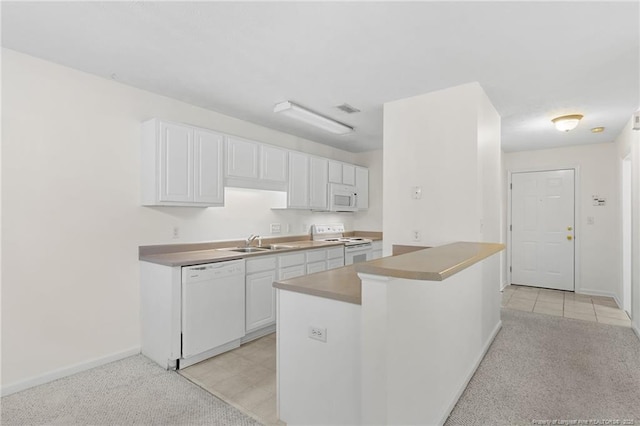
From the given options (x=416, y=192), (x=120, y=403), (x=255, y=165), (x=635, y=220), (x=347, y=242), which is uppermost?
(x=255, y=165)

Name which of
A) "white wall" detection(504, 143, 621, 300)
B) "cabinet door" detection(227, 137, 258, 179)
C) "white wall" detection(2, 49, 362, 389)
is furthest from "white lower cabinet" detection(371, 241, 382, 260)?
"white wall" detection(504, 143, 621, 300)

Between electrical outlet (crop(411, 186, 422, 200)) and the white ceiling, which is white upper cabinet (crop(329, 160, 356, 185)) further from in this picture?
electrical outlet (crop(411, 186, 422, 200))

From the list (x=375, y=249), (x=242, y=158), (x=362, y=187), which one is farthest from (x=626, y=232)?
(x=242, y=158)

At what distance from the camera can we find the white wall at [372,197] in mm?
5906

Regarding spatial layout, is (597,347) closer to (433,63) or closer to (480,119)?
(480,119)

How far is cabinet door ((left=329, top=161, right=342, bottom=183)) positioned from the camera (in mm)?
5071

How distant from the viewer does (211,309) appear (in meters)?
3.01

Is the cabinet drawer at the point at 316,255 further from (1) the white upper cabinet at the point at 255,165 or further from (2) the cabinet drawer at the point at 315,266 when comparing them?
(1) the white upper cabinet at the point at 255,165

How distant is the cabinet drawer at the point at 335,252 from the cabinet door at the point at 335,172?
1.08 meters

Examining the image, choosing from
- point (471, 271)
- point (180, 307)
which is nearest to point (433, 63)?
point (471, 271)

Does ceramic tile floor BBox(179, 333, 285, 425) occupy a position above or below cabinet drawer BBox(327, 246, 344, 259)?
below

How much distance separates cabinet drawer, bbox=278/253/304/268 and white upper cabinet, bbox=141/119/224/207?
0.96 metres

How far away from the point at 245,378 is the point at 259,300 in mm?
946

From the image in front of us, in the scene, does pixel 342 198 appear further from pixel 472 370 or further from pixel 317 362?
pixel 317 362
